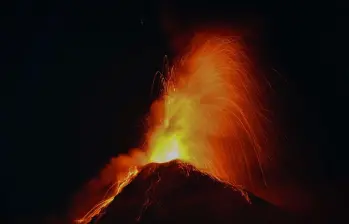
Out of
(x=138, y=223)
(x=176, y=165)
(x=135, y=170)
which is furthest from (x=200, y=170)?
(x=138, y=223)

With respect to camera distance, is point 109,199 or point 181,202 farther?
point 109,199

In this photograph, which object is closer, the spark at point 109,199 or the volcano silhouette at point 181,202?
the volcano silhouette at point 181,202

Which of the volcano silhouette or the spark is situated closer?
the volcano silhouette

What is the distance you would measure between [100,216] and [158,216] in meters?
2.55

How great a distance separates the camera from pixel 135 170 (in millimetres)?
26359

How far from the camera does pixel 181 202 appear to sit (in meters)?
23.0

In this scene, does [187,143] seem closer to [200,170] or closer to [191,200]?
[200,170]

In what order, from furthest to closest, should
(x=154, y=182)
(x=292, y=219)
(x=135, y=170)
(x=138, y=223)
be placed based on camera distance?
1. (x=135, y=170)
2. (x=154, y=182)
3. (x=292, y=219)
4. (x=138, y=223)

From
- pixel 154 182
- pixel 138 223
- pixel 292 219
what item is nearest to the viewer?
pixel 138 223

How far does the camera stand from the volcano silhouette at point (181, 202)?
870 inches

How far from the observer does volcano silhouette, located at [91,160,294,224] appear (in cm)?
2209

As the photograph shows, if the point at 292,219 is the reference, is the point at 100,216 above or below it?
above

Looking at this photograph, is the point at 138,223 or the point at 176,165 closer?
the point at 138,223

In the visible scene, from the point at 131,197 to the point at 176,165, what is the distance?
8.52ft
